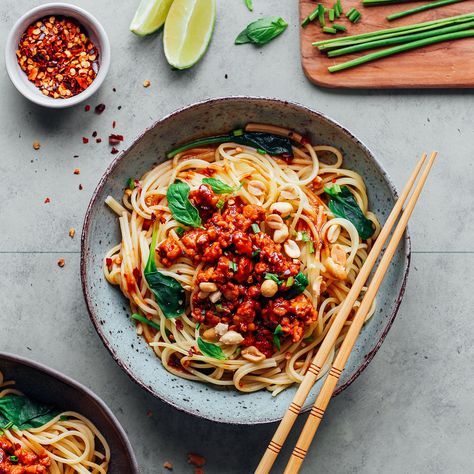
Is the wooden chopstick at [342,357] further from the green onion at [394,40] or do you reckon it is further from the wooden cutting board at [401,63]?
the green onion at [394,40]

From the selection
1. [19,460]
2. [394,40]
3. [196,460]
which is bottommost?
[196,460]

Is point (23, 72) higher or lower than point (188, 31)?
higher

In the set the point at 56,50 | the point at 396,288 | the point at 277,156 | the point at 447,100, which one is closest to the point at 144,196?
the point at 277,156

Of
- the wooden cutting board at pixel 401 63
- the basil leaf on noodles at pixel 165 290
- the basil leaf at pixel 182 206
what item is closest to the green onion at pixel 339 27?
the wooden cutting board at pixel 401 63

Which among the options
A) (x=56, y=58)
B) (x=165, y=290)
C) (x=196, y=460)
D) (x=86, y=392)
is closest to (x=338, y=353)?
(x=165, y=290)

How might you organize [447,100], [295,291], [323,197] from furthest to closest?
1. [447,100]
2. [323,197]
3. [295,291]

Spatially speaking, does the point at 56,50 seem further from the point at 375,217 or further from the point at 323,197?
the point at 375,217

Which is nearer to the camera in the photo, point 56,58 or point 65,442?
point 65,442

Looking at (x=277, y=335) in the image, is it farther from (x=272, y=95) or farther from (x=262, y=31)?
(x=262, y=31)
